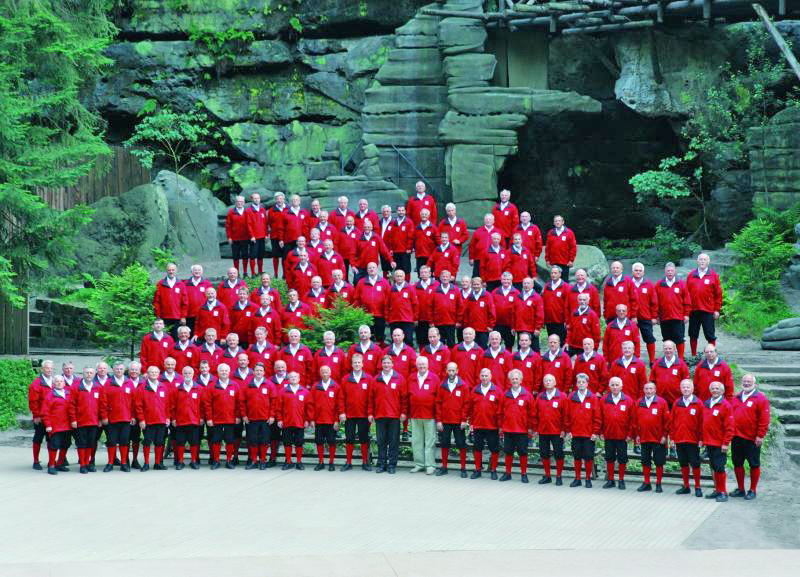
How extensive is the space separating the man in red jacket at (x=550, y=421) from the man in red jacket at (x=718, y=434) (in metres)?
1.85

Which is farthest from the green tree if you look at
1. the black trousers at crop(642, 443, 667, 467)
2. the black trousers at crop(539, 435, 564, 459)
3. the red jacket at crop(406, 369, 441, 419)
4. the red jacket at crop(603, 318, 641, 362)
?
the black trousers at crop(642, 443, 667, 467)

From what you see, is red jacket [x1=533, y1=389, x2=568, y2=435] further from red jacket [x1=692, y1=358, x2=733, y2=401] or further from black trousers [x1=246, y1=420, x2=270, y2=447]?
black trousers [x1=246, y1=420, x2=270, y2=447]

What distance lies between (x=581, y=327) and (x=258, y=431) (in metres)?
5.15

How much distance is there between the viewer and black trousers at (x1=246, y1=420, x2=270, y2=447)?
54.1ft

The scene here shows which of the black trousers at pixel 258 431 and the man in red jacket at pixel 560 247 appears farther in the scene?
the man in red jacket at pixel 560 247

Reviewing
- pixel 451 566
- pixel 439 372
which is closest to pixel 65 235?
pixel 439 372

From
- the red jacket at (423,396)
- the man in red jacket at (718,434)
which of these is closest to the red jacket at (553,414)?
the red jacket at (423,396)

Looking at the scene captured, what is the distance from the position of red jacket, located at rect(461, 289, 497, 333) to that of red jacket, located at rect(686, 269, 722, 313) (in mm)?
3068

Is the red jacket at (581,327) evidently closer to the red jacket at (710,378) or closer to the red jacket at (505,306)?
the red jacket at (505,306)

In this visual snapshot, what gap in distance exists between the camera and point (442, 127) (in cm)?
2614

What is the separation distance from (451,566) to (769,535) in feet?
13.0

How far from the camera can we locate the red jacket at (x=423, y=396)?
16.1m

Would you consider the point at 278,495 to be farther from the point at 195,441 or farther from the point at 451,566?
the point at 451,566

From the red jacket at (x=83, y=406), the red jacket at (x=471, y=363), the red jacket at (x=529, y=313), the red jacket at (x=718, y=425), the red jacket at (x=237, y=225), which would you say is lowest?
the red jacket at (x=718, y=425)
